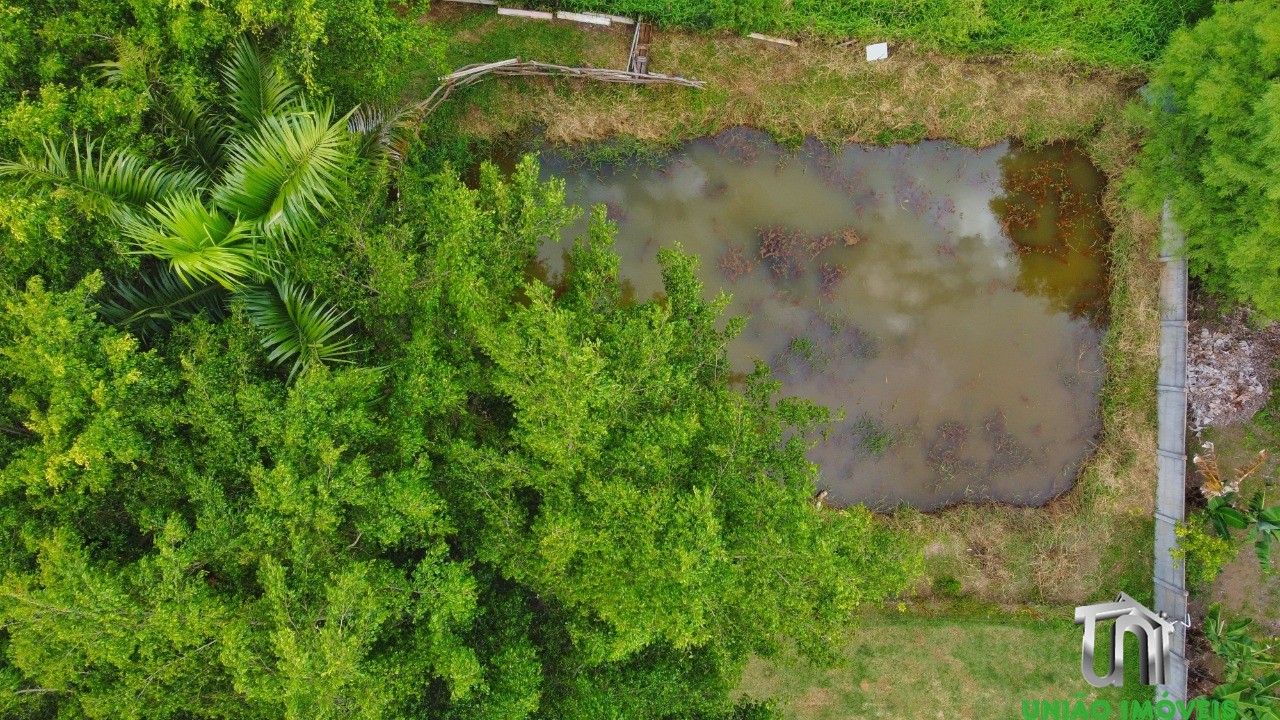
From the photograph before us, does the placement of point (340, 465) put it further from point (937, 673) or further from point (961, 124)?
point (961, 124)

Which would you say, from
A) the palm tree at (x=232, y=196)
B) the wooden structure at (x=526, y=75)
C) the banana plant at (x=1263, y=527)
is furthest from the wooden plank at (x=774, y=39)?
the banana plant at (x=1263, y=527)

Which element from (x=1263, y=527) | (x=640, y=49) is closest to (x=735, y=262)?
(x=640, y=49)

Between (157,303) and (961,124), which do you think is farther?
(961,124)

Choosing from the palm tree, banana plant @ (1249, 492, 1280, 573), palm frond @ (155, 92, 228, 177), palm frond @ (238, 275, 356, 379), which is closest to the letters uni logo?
banana plant @ (1249, 492, 1280, 573)

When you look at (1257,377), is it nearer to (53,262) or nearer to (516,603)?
(516,603)

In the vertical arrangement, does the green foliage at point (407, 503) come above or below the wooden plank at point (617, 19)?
below

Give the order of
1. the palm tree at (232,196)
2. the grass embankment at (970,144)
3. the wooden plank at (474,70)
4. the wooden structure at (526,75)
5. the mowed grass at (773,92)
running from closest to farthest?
the palm tree at (232,196), the wooden plank at (474,70), the wooden structure at (526,75), the mowed grass at (773,92), the grass embankment at (970,144)

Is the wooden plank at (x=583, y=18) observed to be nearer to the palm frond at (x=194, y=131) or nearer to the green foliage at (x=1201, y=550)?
the palm frond at (x=194, y=131)
